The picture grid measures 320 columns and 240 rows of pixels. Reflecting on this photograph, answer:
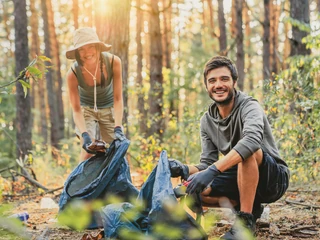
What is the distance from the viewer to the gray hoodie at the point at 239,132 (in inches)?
120

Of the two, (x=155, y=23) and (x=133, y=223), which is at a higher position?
(x=155, y=23)

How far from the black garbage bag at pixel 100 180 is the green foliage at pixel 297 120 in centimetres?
250

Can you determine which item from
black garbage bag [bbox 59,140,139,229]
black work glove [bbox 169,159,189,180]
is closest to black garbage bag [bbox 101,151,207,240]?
black work glove [bbox 169,159,189,180]

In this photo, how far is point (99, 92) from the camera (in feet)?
15.3

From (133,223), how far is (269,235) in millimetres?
1264

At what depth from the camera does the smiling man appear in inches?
125

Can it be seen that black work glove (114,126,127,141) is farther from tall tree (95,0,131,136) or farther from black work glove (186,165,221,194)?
tall tree (95,0,131,136)

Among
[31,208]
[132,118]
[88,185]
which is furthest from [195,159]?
[88,185]

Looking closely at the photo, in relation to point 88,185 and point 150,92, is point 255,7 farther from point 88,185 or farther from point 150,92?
point 88,185

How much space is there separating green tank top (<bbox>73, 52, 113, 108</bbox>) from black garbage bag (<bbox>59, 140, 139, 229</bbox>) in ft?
2.39

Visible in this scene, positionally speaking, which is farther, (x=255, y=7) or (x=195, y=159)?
(x=255, y=7)

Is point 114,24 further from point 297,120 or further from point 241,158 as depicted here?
point 241,158

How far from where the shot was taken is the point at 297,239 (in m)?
3.46

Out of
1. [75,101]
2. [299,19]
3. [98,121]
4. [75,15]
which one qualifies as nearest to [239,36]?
[299,19]
